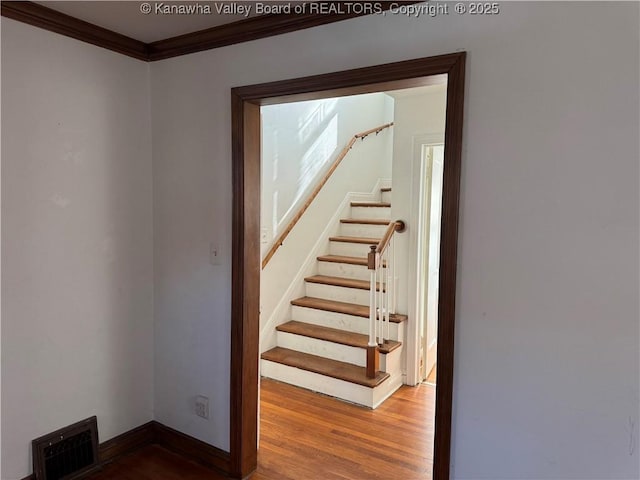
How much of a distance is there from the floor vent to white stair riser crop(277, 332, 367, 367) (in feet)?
5.39

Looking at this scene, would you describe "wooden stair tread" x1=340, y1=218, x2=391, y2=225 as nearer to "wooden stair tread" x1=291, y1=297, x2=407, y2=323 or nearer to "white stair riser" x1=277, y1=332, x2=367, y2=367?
"wooden stair tread" x1=291, y1=297, x2=407, y2=323

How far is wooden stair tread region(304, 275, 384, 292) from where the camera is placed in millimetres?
3811

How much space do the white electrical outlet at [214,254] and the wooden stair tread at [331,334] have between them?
1.45 m

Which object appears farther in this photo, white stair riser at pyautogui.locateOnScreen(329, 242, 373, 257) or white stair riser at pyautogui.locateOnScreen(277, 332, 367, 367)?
white stair riser at pyautogui.locateOnScreen(329, 242, 373, 257)

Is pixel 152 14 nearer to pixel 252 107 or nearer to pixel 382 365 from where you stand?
pixel 252 107

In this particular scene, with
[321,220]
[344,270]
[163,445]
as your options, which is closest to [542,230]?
[163,445]

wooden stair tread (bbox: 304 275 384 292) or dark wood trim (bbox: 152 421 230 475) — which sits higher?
wooden stair tread (bbox: 304 275 384 292)

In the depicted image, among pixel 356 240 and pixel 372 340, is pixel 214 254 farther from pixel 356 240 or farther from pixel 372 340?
pixel 356 240

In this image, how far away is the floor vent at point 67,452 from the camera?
2143mm

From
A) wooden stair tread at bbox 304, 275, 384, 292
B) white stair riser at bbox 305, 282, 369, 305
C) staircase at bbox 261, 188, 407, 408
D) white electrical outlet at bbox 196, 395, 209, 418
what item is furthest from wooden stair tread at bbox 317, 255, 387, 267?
white electrical outlet at bbox 196, 395, 209, 418

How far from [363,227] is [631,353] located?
3225mm

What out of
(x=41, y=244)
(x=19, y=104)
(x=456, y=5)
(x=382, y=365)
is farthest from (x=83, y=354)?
(x=456, y=5)

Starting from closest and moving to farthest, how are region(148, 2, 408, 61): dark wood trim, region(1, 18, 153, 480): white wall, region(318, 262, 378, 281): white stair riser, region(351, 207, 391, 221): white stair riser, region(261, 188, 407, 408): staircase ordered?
region(148, 2, 408, 61): dark wood trim < region(1, 18, 153, 480): white wall < region(261, 188, 407, 408): staircase < region(318, 262, 378, 281): white stair riser < region(351, 207, 391, 221): white stair riser

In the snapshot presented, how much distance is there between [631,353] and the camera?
143cm
